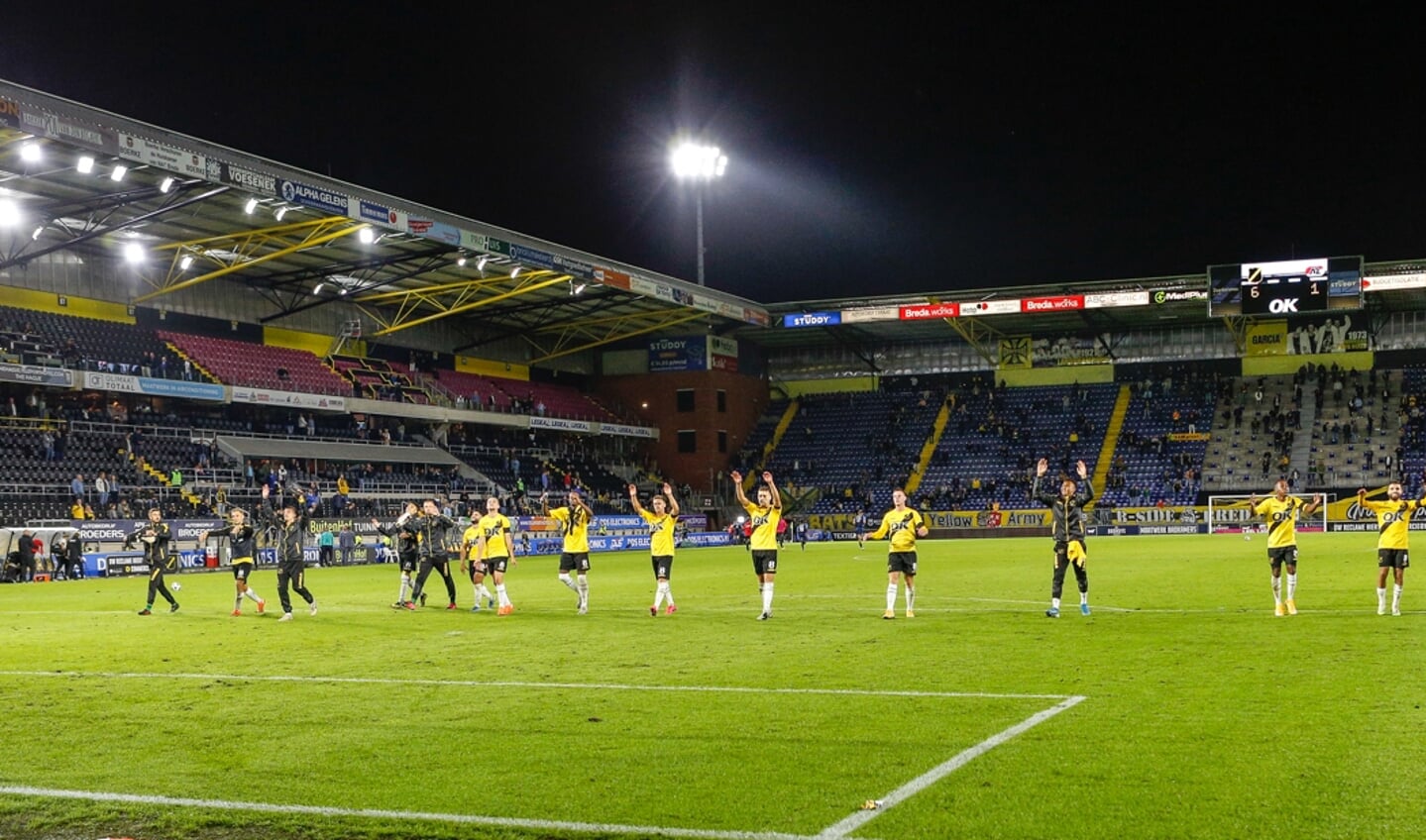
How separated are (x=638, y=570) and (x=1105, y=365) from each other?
4679 centimetres

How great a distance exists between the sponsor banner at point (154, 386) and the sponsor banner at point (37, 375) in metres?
0.88

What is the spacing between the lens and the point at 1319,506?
61.8 meters

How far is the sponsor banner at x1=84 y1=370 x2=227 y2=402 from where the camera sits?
1836 inches

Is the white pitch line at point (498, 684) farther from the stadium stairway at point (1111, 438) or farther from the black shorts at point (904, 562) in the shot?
the stadium stairway at point (1111, 438)

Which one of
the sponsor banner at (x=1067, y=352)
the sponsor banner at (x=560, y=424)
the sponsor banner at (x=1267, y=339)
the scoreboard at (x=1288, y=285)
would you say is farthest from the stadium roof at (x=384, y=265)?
the sponsor banner at (x=560, y=424)

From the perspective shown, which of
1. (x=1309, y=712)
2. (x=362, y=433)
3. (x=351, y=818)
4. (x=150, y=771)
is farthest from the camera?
(x=362, y=433)

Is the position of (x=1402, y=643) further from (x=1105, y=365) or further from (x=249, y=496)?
(x=1105, y=365)

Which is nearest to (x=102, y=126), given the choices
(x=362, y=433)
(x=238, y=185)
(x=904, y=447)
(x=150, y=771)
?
(x=238, y=185)

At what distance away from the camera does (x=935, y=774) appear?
8141 millimetres

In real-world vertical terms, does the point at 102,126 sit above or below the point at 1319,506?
above

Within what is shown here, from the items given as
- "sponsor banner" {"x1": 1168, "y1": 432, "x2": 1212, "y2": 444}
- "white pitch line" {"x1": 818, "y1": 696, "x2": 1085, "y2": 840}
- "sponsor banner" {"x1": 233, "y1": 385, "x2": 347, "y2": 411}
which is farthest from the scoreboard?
"white pitch line" {"x1": 818, "y1": 696, "x2": 1085, "y2": 840}

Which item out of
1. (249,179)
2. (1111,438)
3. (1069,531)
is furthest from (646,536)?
(1069,531)

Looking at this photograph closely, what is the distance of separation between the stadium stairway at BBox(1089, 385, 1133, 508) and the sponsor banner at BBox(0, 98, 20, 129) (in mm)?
52469

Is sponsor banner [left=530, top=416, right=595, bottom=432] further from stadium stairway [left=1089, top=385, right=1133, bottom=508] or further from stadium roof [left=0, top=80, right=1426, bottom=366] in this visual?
stadium stairway [left=1089, top=385, right=1133, bottom=508]
